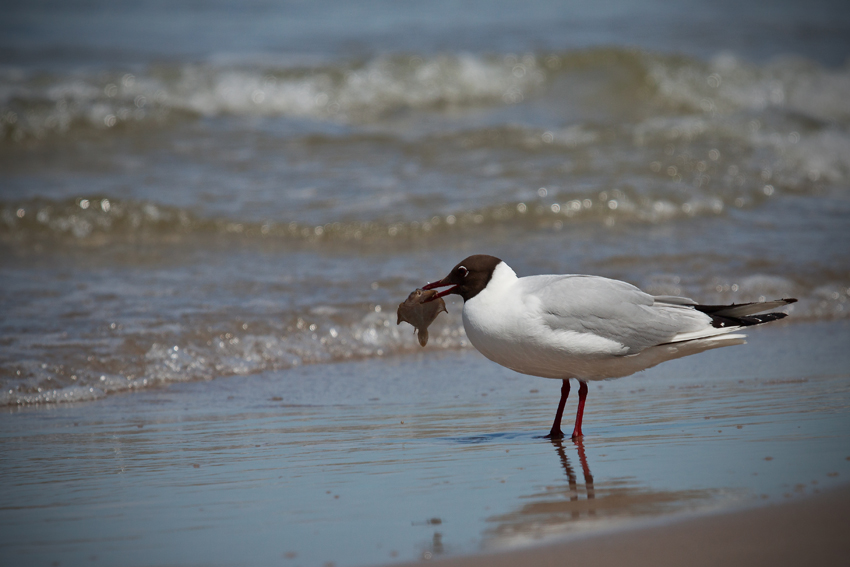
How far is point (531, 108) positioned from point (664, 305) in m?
9.90

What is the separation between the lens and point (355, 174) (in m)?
10.1

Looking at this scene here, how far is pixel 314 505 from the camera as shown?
2.98 m

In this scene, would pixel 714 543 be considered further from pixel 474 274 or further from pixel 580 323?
pixel 474 274

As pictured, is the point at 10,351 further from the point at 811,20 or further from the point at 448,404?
the point at 811,20

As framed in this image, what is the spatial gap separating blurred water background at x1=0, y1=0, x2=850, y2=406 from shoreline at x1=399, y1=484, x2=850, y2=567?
3084 millimetres

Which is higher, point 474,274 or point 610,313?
point 474,274

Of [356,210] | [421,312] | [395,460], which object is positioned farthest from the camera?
[356,210]

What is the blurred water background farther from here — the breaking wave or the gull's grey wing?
the gull's grey wing

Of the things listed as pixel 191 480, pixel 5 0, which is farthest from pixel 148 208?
pixel 5 0

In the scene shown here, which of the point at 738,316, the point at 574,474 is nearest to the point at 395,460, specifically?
the point at 574,474

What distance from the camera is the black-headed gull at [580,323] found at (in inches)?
151

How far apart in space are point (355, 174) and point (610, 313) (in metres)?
6.54

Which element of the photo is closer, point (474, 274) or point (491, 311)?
point (491, 311)

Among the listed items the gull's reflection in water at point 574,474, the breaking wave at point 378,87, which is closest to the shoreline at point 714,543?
the gull's reflection in water at point 574,474
